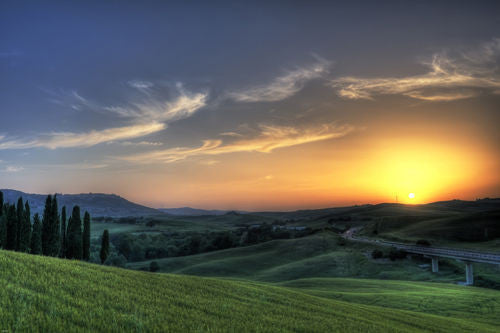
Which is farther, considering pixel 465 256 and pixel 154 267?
pixel 154 267

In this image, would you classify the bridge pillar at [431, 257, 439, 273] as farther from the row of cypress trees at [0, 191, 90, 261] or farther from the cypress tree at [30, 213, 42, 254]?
the cypress tree at [30, 213, 42, 254]

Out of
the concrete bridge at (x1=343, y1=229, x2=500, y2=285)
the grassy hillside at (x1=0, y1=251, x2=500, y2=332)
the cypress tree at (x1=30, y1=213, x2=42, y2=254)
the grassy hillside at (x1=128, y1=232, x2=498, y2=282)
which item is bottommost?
the grassy hillside at (x1=128, y1=232, x2=498, y2=282)

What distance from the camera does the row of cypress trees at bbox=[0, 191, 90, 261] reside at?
74625 mm

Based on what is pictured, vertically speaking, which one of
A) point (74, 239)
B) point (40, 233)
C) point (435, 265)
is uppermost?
point (40, 233)

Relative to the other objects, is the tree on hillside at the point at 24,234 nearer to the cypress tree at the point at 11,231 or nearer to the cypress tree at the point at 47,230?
the cypress tree at the point at 11,231

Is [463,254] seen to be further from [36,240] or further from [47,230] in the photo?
[36,240]

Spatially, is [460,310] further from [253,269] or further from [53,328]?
[253,269]

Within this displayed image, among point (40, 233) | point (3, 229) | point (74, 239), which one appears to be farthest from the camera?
point (74, 239)

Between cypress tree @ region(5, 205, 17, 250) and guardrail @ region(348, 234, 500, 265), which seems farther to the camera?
cypress tree @ region(5, 205, 17, 250)

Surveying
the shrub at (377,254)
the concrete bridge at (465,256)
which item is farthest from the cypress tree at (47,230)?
the concrete bridge at (465,256)

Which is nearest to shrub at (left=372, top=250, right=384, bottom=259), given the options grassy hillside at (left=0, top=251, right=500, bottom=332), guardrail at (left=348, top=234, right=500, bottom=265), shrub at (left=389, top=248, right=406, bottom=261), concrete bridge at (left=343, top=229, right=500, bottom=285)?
shrub at (left=389, top=248, right=406, bottom=261)

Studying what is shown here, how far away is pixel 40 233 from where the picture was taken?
7900cm

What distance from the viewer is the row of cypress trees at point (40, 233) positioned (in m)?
74.6

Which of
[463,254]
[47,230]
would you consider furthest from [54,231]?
[463,254]
